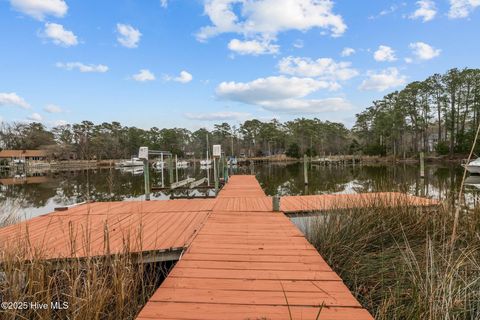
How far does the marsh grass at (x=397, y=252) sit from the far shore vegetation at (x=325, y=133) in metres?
34.6

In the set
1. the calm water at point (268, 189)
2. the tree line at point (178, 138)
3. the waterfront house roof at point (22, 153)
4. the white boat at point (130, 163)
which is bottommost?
the calm water at point (268, 189)

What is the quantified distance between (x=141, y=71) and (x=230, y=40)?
614 centimetres

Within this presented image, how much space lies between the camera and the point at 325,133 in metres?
55.1

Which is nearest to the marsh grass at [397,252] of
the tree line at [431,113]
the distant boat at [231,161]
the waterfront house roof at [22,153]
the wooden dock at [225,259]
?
the wooden dock at [225,259]

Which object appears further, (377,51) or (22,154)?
(22,154)

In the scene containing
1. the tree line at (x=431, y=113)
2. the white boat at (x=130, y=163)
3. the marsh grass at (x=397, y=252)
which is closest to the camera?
the marsh grass at (x=397, y=252)

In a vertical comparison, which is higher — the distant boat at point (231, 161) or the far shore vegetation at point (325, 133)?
the far shore vegetation at point (325, 133)

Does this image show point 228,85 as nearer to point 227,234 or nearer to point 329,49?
point 329,49

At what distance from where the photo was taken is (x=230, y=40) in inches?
667

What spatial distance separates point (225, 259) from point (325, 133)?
55039 mm

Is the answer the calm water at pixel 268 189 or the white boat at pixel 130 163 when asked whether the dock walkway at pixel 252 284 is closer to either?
the calm water at pixel 268 189

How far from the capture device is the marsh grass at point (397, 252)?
2.00 meters

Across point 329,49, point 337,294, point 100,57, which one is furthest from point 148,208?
point 329,49

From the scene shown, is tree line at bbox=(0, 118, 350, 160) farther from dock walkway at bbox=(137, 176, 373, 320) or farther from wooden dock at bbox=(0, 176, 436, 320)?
dock walkway at bbox=(137, 176, 373, 320)
